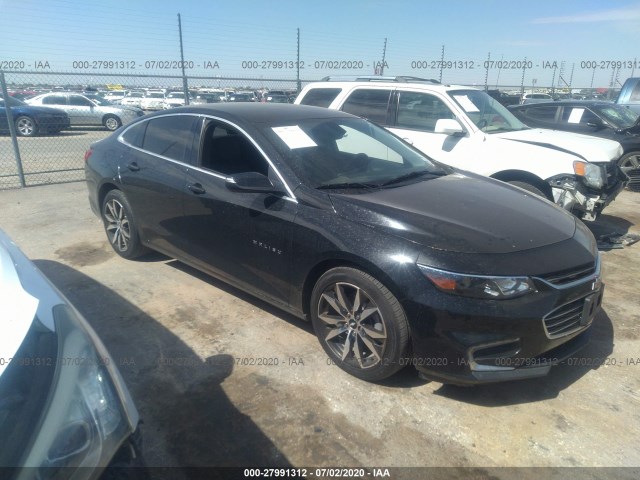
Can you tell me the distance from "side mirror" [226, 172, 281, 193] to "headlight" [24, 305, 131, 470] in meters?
1.53

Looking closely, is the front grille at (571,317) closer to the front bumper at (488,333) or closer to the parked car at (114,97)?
the front bumper at (488,333)

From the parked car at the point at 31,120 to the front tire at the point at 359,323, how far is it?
16.0 meters

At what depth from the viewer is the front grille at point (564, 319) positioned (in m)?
2.62

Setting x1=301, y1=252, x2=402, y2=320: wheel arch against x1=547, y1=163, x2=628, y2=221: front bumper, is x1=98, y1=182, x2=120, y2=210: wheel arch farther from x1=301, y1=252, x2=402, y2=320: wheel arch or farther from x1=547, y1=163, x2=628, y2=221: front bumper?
x1=547, y1=163, x2=628, y2=221: front bumper

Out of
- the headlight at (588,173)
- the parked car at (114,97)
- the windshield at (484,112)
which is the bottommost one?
the parked car at (114,97)

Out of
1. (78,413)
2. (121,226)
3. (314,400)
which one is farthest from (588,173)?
(78,413)

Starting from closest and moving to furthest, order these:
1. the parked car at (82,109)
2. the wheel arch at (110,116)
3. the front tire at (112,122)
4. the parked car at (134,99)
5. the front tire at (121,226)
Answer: the front tire at (121,226)
the parked car at (82,109)
the wheel arch at (110,116)
the front tire at (112,122)
the parked car at (134,99)

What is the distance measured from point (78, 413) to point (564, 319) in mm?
2504

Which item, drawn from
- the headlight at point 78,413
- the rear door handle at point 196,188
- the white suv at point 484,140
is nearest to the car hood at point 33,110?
the white suv at point 484,140

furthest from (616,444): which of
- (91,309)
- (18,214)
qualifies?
(18,214)

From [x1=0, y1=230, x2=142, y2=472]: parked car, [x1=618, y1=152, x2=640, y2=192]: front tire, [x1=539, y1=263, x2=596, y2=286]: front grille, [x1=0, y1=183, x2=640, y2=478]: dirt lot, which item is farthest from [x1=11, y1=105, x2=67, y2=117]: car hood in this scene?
[x1=539, y1=263, x2=596, y2=286]: front grille

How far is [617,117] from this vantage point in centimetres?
887

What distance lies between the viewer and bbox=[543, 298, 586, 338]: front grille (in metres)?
2.62

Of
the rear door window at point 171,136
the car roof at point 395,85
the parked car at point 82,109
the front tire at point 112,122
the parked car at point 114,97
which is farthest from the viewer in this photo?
the parked car at point 114,97
